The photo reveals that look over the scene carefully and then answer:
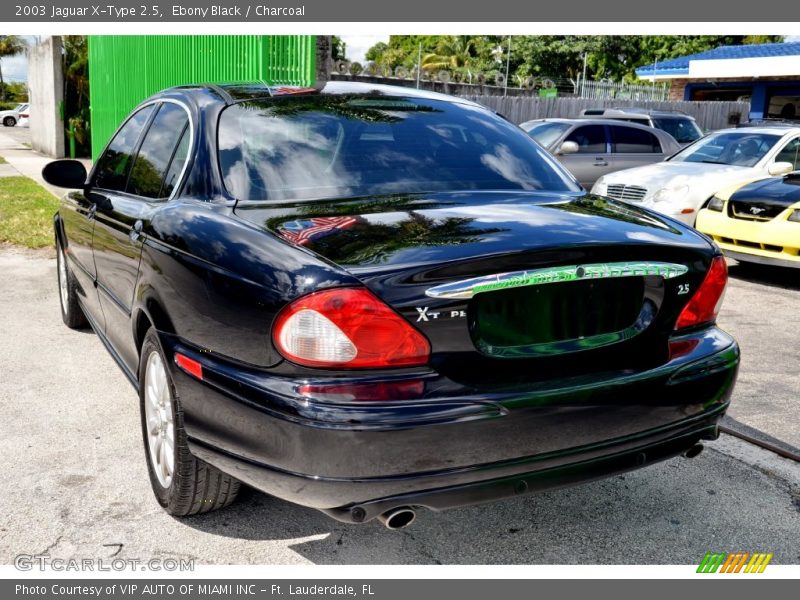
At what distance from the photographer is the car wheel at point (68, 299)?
573 centimetres

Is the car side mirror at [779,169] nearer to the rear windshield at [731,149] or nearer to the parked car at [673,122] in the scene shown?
the rear windshield at [731,149]

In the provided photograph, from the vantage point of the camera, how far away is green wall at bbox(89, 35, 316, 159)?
9.32 metres

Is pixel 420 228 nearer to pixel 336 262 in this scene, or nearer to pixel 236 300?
pixel 336 262

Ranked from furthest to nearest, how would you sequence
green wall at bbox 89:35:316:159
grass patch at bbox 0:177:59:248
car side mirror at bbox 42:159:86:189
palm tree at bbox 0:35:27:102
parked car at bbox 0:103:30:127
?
palm tree at bbox 0:35:27:102, parked car at bbox 0:103:30:127, grass patch at bbox 0:177:59:248, green wall at bbox 89:35:316:159, car side mirror at bbox 42:159:86:189

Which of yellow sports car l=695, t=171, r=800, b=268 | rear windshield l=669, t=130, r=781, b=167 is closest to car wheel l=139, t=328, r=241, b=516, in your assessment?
yellow sports car l=695, t=171, r=800, b=268

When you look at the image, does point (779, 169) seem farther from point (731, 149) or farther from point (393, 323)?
point (393, 323)

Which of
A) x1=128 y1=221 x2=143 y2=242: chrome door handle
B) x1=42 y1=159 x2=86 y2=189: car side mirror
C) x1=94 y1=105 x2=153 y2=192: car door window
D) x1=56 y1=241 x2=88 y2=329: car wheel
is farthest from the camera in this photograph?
x1=56 y1=241 x2=88 y2=329: car wheel

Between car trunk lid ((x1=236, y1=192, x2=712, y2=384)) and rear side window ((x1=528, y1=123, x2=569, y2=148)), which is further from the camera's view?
rear side window ((x1=528, y1=123, x2=569, y2=148))

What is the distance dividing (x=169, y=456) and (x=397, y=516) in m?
1.12

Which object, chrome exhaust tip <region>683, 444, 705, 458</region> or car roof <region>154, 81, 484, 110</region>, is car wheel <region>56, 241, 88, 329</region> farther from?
chrome exhaust tip <region>683, 444, 705, 458</region>

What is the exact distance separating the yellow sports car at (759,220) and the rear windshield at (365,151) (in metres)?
5.20

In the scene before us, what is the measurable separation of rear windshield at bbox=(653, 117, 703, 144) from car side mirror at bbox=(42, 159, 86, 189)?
14.8 metres

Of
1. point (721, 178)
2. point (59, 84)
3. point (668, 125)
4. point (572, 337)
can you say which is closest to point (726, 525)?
point (572, 337)

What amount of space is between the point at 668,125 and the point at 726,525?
51.6ft
